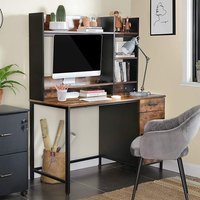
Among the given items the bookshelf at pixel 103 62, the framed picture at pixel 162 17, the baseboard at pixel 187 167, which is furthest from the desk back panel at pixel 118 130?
the framed picture at pixel 162 17

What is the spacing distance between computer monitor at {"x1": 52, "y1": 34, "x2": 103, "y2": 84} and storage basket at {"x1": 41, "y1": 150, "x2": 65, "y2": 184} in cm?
75

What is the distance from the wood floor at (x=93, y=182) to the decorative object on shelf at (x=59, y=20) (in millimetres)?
1486

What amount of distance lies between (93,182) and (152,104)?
100 cm

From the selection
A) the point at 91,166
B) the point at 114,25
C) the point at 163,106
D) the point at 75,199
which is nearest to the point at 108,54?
the point at 114,25

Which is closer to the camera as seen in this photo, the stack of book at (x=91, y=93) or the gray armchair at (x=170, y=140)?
the gray armchair at (x=170, y=140)

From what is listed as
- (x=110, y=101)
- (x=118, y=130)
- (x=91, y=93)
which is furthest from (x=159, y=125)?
(x=118, y=130)

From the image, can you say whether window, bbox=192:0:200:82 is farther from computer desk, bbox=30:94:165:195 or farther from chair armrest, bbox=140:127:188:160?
chair armrest, bbox=140:127:188:160

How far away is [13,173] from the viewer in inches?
160

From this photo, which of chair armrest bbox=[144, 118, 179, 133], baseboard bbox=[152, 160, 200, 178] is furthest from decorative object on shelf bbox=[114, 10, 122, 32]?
baseboard bbox=[152, 160, 200, 178]

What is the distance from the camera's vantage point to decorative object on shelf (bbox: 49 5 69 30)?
4.48 m

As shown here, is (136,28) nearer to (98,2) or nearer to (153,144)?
(98,2)

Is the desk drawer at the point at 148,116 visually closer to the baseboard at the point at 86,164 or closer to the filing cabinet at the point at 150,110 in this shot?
the filing cabinet at the point at 150,110

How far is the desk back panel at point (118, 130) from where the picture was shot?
4867 millimetres

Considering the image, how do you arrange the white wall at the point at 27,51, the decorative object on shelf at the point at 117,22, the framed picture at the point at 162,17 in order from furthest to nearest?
the decorative object on shelf at the point at 117,22 → the framed picture at the point at 162,17 → the white wall at the point at 27,51
